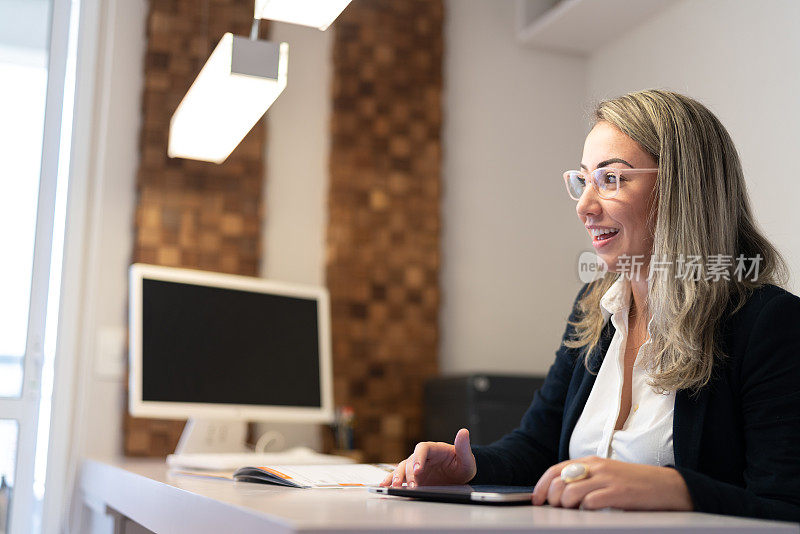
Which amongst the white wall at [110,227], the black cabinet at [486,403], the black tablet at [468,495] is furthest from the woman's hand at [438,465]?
the white wall at [110,227]

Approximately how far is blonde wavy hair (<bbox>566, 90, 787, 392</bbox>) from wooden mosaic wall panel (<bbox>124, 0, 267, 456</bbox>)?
1577mm

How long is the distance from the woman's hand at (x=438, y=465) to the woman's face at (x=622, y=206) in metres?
0.45

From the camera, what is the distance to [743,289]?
1.38 metres

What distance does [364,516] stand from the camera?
2.91ft

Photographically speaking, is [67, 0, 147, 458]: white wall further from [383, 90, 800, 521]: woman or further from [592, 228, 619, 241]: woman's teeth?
[592, 228, 619, 241]: woman's teeth

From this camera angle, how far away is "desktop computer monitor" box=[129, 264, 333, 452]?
233cm

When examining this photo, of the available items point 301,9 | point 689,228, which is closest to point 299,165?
point 301,9

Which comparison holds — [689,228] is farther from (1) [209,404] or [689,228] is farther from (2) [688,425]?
(1) [209,404]

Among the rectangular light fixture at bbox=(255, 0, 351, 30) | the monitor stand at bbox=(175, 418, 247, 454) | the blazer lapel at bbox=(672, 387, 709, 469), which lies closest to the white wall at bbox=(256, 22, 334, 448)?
the monitor stand at bbox=(175, 418, 247, 454)

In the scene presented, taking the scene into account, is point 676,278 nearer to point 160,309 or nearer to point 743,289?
point 743,289

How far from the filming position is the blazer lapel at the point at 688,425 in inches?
50.9

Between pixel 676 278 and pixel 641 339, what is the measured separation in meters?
0.16

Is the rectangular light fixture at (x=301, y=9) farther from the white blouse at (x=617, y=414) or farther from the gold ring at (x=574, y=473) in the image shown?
the gold ring at (x=574, y=473)

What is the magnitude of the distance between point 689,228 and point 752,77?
1376mm
